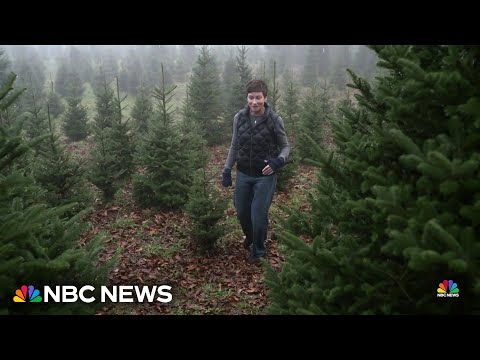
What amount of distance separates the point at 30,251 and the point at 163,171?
5.99 meters

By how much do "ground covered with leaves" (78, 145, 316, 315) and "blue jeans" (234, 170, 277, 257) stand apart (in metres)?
0.39

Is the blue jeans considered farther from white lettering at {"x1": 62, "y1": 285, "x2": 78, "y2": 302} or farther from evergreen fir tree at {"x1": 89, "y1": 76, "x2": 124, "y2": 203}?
evergreen fir tree at {"x1": 89, "y1": 76, "x2": 124, "y2": 203}

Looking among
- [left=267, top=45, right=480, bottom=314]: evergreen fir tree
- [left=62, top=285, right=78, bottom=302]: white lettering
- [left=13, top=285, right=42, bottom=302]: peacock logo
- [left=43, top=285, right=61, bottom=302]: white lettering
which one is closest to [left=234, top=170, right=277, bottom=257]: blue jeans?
[left=267, top=45, right=480, bottom=314]: evergreen fir tree

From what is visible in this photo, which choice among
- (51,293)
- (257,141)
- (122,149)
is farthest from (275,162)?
(122,149)

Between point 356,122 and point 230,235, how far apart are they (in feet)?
16.1

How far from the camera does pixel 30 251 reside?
286 cm

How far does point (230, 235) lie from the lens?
25.1ft

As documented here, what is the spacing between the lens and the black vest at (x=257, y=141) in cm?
560

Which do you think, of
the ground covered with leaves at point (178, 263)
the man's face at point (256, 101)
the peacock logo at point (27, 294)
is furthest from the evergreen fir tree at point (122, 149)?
the peacock logo at point (27, 294)

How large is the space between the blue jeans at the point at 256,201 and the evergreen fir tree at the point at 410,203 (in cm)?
261

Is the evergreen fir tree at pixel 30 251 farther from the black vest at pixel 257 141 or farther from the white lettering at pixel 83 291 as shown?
the black vest at pixel 257 141
